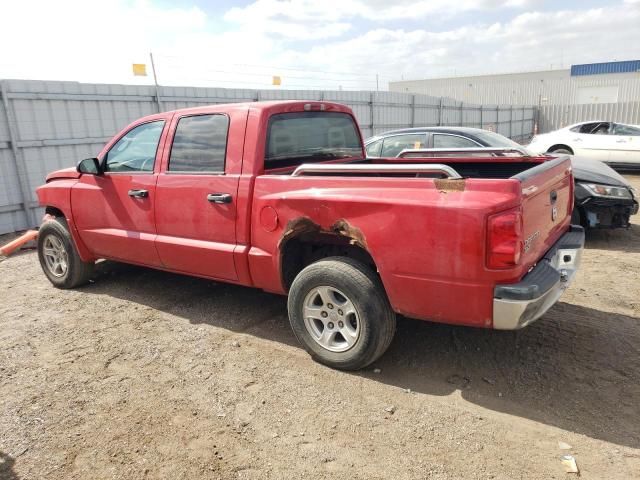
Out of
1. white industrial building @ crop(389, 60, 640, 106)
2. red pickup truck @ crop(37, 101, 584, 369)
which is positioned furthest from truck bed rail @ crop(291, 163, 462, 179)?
white industrial building @ crop(389, 60, 640, 106)

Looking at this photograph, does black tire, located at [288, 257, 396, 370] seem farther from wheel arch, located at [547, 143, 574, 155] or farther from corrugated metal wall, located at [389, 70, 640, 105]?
corrugated metal wall, located at [389, 70, 640, 105]

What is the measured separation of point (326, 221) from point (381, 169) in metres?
0.52

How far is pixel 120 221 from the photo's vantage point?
489 centimetres

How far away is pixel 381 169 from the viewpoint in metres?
3.22

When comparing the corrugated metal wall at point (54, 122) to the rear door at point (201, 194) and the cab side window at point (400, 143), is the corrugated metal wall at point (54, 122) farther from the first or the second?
the rear door at point (201, 194)

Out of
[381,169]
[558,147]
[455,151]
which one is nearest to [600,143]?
[558,147]

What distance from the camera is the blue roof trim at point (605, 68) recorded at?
40812 mm

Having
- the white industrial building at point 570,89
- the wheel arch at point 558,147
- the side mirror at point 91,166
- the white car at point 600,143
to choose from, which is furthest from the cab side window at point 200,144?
the white industrial building at point 570,89

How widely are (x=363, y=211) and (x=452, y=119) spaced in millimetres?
19054

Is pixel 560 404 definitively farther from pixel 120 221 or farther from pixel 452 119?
pixel 452 119

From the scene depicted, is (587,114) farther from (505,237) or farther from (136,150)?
(505,237)

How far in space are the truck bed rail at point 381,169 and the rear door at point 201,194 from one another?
0.68m

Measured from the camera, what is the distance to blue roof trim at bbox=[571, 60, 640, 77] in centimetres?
4081

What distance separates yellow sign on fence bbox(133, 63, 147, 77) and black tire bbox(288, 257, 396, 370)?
26.6 ft
